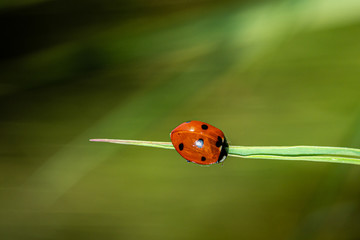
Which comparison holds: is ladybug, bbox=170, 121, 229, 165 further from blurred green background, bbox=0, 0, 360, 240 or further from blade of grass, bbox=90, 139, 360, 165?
blade of grass, bbox=90, 139, 360, 165

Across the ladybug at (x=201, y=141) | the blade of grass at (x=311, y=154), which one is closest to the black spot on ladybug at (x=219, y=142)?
the ladybug at (x=201, y=141)

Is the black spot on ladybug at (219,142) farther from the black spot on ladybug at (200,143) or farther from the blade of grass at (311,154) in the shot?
the blade of grass at (311,154)

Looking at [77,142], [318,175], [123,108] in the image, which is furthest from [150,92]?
[318,175]

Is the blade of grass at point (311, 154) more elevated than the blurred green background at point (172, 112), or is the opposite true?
the blurred green background at point (172, 112)

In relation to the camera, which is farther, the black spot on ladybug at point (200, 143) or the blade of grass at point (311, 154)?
the black spot on ladybug at point (200, 143)

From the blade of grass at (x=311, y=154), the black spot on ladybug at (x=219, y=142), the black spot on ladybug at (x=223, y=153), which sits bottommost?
the blade of grass at (x=311, y=154)

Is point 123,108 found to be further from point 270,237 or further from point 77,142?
point 270,237

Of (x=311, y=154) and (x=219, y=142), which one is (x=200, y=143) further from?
(x=311, y=154)
